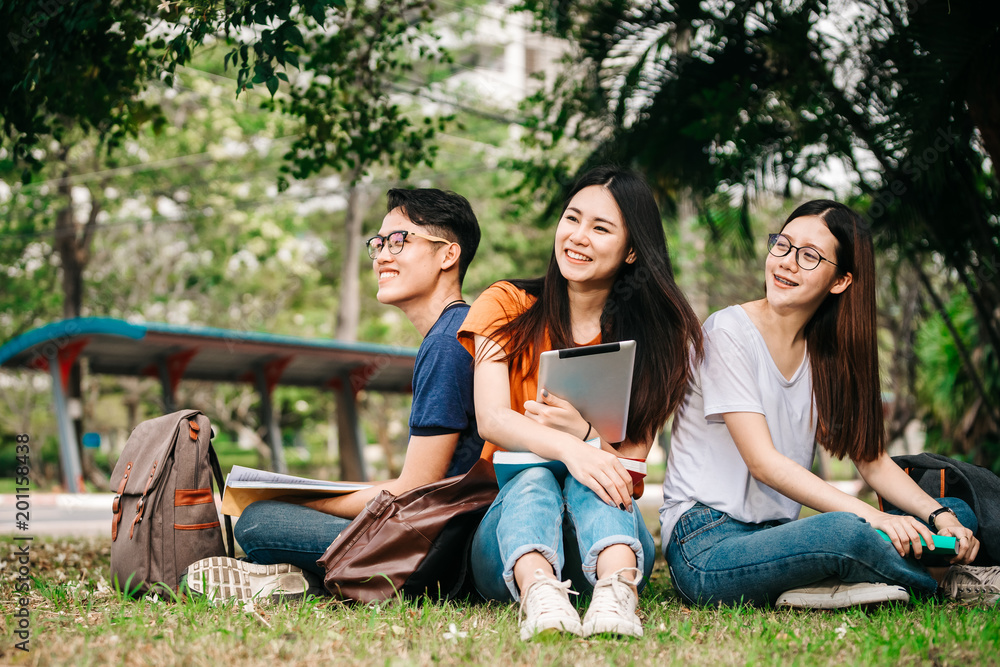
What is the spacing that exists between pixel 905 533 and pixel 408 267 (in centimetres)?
205

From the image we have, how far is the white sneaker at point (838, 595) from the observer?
2.81 meters

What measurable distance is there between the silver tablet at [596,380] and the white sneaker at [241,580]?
1190 mm

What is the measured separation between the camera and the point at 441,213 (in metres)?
3.51

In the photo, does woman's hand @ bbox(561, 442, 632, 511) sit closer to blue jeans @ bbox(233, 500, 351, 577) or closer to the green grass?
the green grass

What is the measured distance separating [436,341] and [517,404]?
382 millimetres

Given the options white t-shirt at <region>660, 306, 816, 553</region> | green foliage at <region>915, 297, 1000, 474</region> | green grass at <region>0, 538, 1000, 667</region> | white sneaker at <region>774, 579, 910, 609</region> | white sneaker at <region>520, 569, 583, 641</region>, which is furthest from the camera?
green foliage at <region>915, 297, 1000, 474</region>

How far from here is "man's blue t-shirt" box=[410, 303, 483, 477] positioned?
10.1ft

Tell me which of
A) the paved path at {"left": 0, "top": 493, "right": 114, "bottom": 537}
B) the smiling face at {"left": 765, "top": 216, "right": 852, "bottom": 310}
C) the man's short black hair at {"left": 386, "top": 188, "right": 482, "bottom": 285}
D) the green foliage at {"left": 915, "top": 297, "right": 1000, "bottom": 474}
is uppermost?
the man's short black hair at {"left": 386, "top": 188, "right": 482, "bottom": 285}

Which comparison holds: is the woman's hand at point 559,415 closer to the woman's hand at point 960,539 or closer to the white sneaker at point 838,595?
the white sneaker at point 838,595

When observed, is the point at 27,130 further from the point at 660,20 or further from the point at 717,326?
the point at 660,20

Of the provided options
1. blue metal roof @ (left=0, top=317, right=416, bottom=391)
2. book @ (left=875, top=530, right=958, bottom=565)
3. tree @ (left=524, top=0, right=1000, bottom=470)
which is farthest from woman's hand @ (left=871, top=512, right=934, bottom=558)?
blue metal roof @ (left=0, top=317, right=416, bottom=391)

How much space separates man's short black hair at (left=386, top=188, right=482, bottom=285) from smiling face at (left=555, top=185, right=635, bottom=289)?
20.4 inches

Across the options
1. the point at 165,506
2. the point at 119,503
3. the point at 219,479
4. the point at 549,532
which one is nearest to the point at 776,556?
the point at 549,532

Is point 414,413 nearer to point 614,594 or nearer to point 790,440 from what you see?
point 614,594
